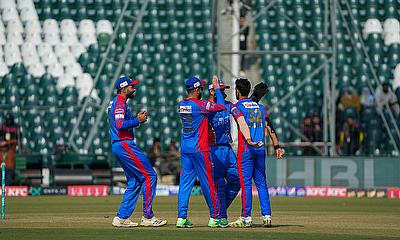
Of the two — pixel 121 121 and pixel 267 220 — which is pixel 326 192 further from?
pixel 121 121

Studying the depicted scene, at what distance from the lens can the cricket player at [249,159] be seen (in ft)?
50.9

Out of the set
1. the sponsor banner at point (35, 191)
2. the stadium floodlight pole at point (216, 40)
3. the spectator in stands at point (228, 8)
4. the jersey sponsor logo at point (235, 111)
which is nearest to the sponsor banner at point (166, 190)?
the sponsor banner at point (35, 191)

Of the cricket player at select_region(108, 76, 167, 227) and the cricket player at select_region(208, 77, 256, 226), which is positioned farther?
the cricket player at select_region(208, 77, 256, 226)

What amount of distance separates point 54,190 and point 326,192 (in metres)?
7.23

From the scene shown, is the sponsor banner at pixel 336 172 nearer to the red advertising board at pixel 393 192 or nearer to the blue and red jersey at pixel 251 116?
the red advertising board at pixel 393 192

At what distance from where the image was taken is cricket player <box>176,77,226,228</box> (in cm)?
1541

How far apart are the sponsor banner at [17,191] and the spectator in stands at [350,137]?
9.55 metres

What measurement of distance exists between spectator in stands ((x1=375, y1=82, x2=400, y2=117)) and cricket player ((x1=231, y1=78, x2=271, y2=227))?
1697cm

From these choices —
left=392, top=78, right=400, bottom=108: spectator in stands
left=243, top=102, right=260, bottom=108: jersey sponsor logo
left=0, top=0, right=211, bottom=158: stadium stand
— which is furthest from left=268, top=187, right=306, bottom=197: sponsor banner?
left=243, top=102, right=260, bottom=108: jersey sponsor logo

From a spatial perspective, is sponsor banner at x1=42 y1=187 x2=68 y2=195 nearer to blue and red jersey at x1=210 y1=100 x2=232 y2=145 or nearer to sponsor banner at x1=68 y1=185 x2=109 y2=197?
sponsor banner at x1=68 y1=185 x2=109 y2=197

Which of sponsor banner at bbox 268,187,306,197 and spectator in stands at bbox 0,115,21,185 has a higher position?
spectator in stands at bbox 0,115,21,185

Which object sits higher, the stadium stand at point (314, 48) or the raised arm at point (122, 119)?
the stadium stand at point (314, 48)

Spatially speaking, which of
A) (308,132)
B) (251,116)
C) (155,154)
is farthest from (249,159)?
(308,132)

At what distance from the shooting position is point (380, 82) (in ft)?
112
